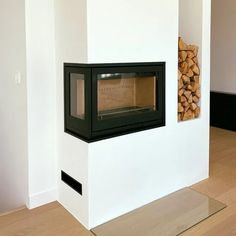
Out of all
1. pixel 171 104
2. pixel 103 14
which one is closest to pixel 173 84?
pixel 171 104

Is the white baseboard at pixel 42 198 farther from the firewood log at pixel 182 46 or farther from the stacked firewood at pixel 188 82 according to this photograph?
the firewood log at pixel 182 46

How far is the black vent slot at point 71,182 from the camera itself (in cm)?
231

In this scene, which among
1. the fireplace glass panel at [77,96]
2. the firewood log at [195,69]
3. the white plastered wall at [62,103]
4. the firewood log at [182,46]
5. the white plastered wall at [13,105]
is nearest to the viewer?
the white plastered wall at [62,103]

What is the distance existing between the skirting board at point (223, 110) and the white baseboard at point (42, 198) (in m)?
3.30

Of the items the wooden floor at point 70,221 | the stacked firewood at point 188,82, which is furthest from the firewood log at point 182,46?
the wooden floor at point 70,221

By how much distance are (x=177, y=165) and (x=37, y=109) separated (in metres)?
1.28

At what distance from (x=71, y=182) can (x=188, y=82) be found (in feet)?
4.51

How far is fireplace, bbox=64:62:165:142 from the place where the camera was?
7.06 feet

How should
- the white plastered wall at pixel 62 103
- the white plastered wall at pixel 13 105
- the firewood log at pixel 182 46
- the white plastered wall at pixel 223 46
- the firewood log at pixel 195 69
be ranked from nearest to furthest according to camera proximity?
the white plastered wall at pixel 62 103, the white plastered wall at pixel 13 105, the firewood log at pixel 182 46, the firewood log at pixel 195 69, the white plastered wall at pixel 223 46

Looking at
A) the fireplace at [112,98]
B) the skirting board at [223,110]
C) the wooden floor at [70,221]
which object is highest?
the fireplace at [112,98]

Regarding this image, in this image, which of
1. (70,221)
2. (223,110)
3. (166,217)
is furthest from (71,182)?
(223,110)

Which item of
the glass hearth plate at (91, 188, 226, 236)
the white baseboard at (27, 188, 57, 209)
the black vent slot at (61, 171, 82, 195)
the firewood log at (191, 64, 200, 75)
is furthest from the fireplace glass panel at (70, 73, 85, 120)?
the firewood log at (191, 64, 200, 75)

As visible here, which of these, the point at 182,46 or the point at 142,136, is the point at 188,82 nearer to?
the point at 182,46

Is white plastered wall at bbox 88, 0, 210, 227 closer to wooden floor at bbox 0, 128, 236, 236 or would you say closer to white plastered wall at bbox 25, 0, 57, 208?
wooden floor at bbox 0, 128, 236, 236
